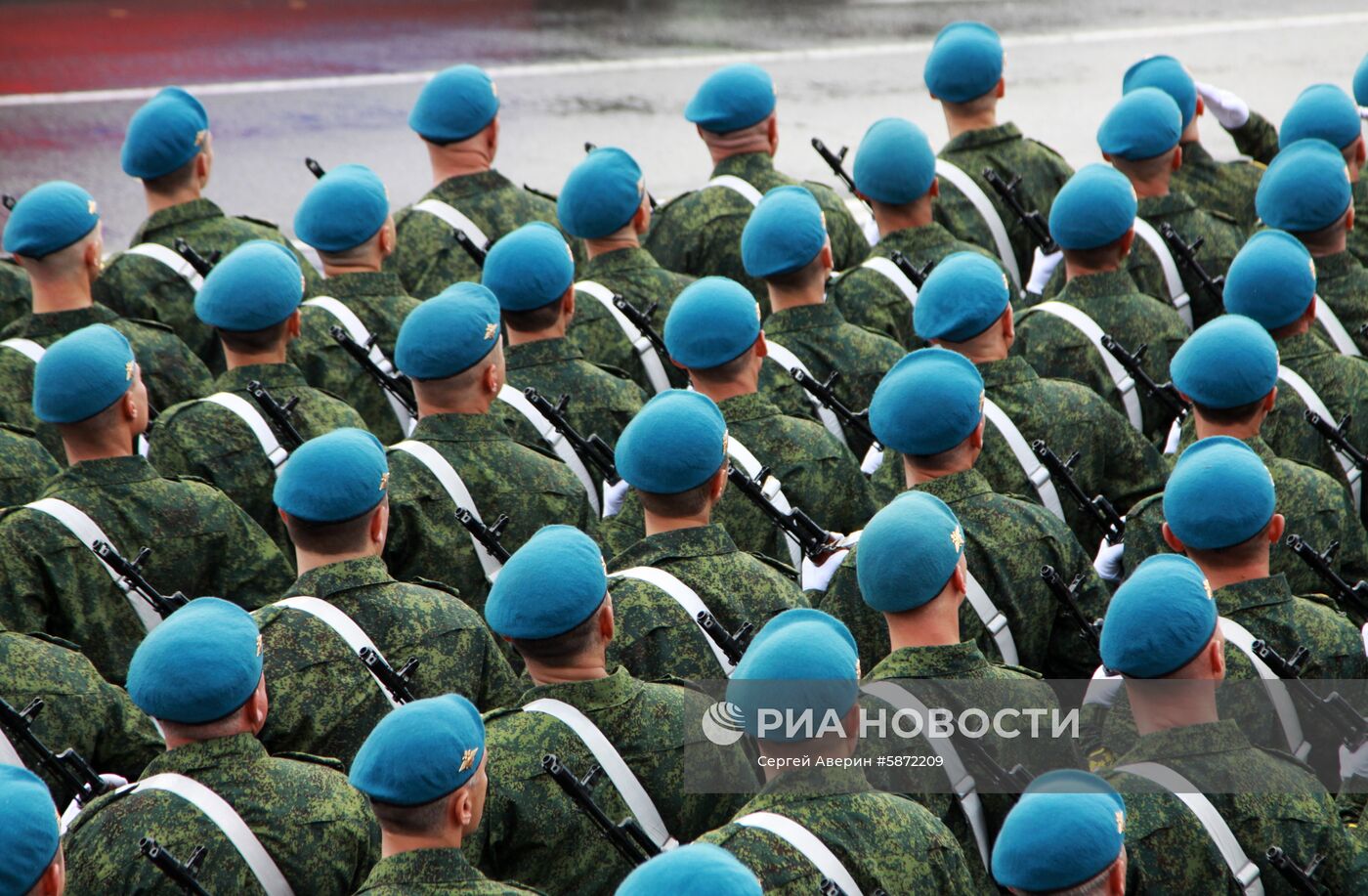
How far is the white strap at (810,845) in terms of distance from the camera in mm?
4215

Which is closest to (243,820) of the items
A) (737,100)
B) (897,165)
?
(897,165)

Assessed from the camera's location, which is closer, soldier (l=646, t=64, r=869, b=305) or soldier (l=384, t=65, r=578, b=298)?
soldier (l=384, t=65, r=578, b=298)

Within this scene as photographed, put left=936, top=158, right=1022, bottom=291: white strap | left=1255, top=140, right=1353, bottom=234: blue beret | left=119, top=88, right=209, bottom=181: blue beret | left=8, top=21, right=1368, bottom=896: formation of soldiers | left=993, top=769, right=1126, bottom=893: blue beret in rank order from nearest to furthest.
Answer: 1. left=993, top=769, right=1126, bottom=893: blue beret
2. left=8, top=21, right=1368, bottom=896: formation of soldiers
3. left=1255, top=140, right=1353, bottom=234: blue beret
4. left=119, top=88, right=209, bottom=181: blue beret
5. left=936, top=158, right=1022, bottom=291: white strap

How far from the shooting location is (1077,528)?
669 centimetres

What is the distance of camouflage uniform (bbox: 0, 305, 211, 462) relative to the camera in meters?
7.11

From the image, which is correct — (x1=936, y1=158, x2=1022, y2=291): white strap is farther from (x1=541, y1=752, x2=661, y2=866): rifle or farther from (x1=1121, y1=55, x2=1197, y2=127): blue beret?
(x1=541, y1=752, x2=661, y2=866): rifle

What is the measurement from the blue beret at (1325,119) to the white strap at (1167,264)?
0.86m

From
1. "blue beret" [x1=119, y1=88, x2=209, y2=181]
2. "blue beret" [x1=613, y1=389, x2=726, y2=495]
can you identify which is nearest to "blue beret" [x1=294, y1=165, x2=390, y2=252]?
"blue beret" [x1=119, y1=88, x2=209, y2=181]

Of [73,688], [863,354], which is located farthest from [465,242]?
[73,688]

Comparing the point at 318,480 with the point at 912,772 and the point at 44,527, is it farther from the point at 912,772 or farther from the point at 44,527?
the point at 912,772

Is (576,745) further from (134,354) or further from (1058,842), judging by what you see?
(134,354)

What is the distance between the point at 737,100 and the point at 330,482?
13.0 feet

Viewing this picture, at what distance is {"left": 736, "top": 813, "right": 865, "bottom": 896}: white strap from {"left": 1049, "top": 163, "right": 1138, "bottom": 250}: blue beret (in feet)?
11.8

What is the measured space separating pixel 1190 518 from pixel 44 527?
3.23 metres
